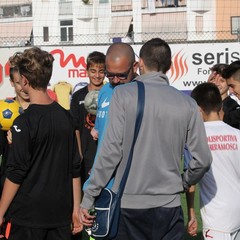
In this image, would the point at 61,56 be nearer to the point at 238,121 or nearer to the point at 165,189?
the point at 238,121

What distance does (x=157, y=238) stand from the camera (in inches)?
154

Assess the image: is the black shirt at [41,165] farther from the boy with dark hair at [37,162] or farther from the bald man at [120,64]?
the bald man at [120,64]

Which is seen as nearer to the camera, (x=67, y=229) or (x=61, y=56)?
(x=67, y=229)

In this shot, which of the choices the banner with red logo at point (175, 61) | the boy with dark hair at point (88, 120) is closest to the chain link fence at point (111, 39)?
the banner with red logo at point (175, 61)

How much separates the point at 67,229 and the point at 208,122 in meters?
1.29

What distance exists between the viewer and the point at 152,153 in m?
3.82

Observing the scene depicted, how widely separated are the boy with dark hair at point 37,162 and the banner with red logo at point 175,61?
39.7ft

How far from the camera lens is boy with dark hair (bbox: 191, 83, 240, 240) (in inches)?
182

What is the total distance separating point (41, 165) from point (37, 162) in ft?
0.12

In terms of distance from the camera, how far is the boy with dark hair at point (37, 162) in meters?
4.09

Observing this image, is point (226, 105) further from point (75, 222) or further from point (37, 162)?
point (37, 162)

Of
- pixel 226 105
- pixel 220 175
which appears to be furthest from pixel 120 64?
pixel 226 105

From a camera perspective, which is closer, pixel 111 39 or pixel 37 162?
pixel 37 162

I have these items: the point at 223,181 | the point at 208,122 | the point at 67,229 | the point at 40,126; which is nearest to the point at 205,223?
the point at 223,181
